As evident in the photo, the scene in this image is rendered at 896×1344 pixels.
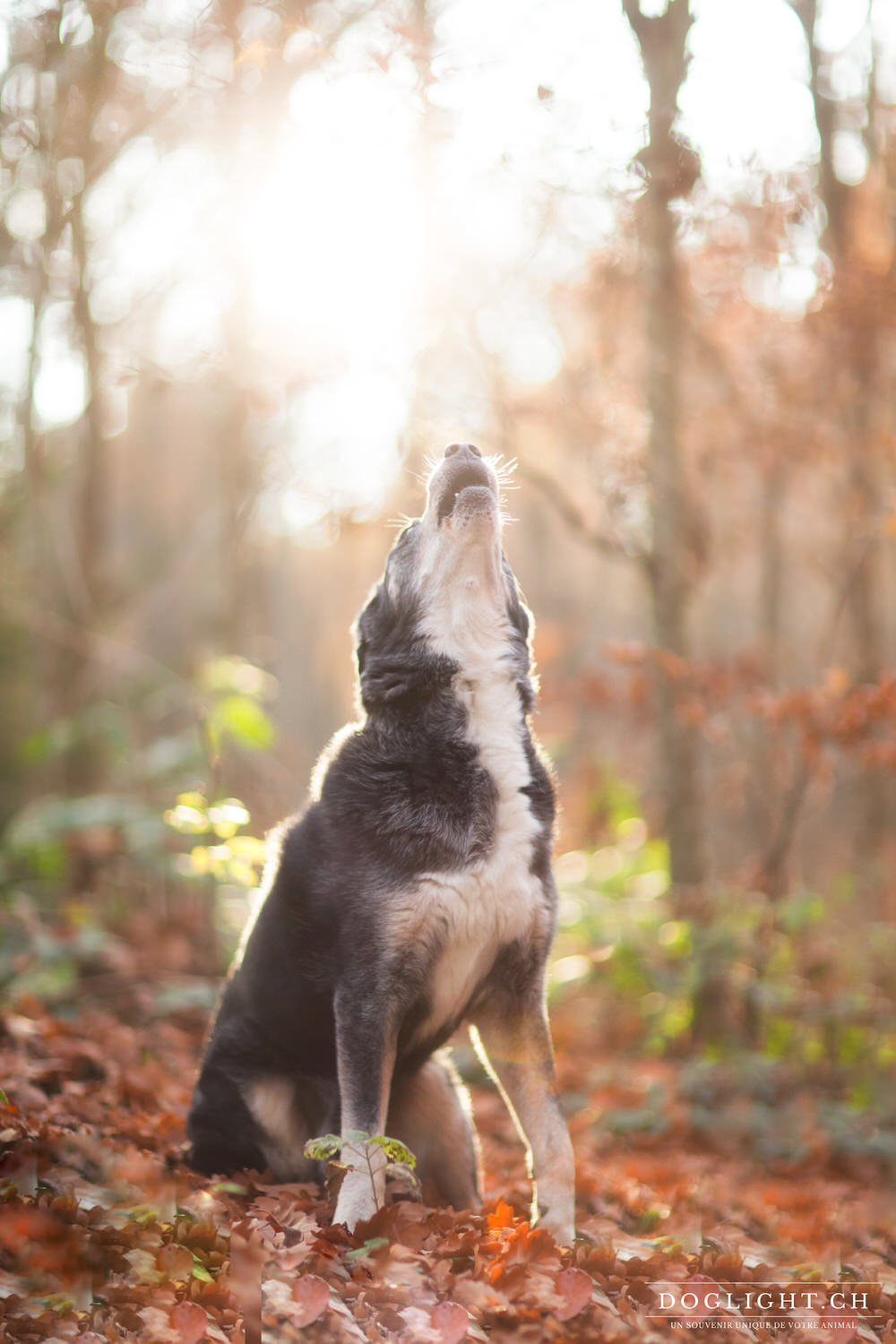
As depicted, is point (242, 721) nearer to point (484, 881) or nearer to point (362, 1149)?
point (484, 881)

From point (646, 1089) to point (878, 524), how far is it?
166 inches

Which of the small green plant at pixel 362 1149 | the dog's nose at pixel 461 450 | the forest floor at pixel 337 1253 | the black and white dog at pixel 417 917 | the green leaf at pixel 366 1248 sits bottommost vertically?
the forest floor at pixel 337 1253

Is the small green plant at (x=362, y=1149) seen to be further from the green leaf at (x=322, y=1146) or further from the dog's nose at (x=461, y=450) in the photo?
the dog's nose at (x=461, y=450)

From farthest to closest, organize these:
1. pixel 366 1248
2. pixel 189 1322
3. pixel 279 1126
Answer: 1. pixel 279 1126
2. pixel 366 1248
3. pixel 189 1322

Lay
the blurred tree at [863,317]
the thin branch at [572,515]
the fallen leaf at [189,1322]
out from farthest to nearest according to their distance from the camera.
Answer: the blurred tree at [863,317], the thin branch at [572,515], the fallen leaf at [189,1322]

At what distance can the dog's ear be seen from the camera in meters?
3.56

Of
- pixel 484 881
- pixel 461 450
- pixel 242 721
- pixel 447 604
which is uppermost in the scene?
pixel 461 450

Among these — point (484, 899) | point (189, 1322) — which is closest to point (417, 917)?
point (484, 899)

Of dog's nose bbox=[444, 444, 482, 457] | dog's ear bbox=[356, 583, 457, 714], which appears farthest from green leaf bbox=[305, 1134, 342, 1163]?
dog's nose bbox=[444, 444, 482, 457]

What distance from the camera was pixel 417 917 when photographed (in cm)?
316

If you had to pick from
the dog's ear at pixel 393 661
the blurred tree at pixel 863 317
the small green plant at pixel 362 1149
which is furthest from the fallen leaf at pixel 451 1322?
the blurred tree at pixel 863 317

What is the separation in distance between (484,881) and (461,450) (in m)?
1.56

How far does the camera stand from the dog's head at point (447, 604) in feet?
11.8

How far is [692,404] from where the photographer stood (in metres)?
11.7
